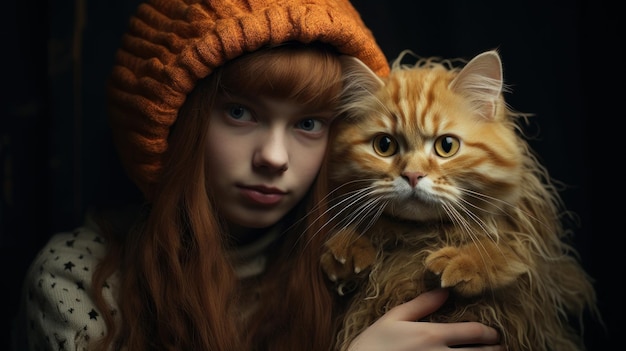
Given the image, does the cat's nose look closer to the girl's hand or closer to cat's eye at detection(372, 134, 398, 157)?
cat's eye at detection(372, 134, 398, 157)

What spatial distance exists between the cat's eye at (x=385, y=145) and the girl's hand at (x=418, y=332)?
0.27 meters

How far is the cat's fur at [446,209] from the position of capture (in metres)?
1.02

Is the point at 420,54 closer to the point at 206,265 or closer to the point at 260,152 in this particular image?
the point at 260,152

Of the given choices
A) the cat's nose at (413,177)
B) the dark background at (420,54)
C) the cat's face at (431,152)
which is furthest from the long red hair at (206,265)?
the dark background at (420,54)

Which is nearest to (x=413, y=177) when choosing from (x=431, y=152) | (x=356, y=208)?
(x=431, y=152)

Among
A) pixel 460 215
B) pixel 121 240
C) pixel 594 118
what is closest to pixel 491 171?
pixel 460 215

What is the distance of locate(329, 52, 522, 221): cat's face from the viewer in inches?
40.2

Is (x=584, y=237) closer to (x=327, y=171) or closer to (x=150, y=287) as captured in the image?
(x=327, y=171)

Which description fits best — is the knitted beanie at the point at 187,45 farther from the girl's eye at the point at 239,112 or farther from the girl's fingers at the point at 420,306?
the girl's fingers at the point at 420,306

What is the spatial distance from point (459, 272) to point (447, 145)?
0.23 metres

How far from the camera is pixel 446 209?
3.34 ft

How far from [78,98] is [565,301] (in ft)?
4.28

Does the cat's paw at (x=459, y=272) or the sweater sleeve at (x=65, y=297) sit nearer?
the cat's paw at (x=459, y=272)

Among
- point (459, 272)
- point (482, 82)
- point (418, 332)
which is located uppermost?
point (482, 82)
